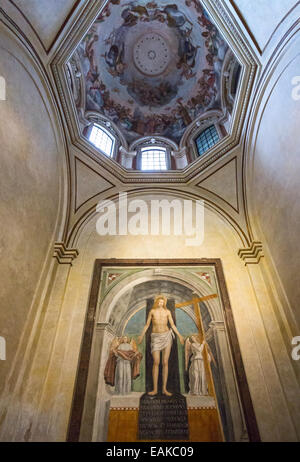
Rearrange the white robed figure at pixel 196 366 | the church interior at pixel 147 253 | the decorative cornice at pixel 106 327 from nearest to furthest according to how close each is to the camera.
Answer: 1. the church interior at pixel 147 253
2. the white robed figure at pixel 196 366
3. the decorative cornice at pixel 106 327

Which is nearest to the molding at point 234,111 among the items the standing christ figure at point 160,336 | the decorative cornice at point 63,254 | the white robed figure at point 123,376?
the decorative cornice at point 63,254

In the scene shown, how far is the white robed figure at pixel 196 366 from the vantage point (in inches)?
201

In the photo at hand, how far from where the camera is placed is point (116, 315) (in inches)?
244

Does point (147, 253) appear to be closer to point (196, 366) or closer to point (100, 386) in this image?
point (196, 366)

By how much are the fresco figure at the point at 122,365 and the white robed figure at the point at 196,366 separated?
1.07 metres

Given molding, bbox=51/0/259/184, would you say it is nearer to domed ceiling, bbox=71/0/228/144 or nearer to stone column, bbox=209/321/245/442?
domed ceiling, bbox=71/0/228/144

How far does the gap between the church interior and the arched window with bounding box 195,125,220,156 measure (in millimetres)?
170

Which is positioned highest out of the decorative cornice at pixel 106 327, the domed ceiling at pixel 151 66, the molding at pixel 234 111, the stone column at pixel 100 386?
the domed ceiling at pixel 151 66

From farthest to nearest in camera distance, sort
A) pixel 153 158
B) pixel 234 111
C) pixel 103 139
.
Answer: pixel 153 158, pixel 103 139, pixel 234 111

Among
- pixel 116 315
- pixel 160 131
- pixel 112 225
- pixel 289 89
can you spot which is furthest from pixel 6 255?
pixel 160 131

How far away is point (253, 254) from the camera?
7000 millimetres

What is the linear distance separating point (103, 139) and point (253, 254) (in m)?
6.80

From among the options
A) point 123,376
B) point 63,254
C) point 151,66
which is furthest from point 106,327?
point 151,66

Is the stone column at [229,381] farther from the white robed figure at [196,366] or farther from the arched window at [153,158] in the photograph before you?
the arched window at [153,158]
